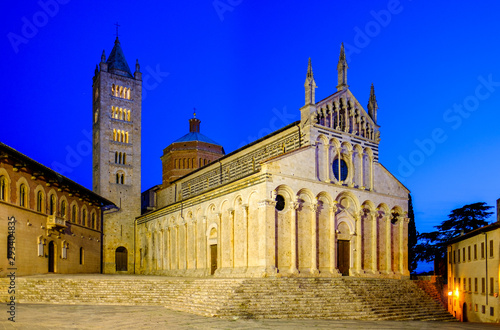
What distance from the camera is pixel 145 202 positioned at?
179 feet

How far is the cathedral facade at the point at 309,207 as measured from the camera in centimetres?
2661

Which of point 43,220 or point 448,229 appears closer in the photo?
point 43,220

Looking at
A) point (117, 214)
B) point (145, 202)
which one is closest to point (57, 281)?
point (117, 214)

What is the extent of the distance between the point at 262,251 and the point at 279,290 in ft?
14.3

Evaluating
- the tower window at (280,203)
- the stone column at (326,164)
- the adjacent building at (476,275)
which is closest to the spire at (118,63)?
the stone column at (326,164)

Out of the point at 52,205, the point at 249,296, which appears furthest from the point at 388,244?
the point at 52,205

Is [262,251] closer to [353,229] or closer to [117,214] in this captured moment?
[353,229]

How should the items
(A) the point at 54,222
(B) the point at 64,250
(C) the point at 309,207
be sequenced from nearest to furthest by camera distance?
(C) the point at 309,207, (A) the point at 54,222, (B) the point at 64,250

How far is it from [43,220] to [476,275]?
1140 inches

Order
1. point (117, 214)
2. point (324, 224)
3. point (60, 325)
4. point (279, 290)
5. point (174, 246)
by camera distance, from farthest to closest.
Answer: point (117, 214) < point (174, 246) < point (324, 224) < point (279, 290) < point (60, 325)

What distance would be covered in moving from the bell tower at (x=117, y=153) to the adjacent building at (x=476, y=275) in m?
29.1

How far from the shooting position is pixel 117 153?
47.0m

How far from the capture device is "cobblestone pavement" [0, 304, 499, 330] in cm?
1535

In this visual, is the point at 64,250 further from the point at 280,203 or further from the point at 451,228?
the point at 451,228
